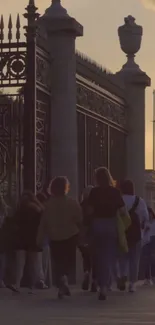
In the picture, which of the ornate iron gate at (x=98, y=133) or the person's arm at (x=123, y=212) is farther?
the ornate iron gate at (x=98, y=133)

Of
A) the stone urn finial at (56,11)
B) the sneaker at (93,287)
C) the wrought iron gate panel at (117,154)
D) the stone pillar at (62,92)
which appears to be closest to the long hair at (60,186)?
the sneaker at (93,287)

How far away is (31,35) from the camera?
19.7 meters

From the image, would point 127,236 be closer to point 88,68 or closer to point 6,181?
point 6,181

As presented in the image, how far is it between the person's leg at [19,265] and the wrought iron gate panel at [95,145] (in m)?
3.75

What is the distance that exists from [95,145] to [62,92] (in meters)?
3.24

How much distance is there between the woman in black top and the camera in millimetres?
17281

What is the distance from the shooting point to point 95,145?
79.5 ft

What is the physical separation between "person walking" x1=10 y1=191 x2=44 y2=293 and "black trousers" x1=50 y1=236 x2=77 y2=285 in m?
1.66

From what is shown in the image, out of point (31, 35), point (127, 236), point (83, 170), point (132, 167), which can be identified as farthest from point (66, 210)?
point (132, 167)

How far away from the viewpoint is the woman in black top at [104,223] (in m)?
17.3

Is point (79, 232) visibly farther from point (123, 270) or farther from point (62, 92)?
point (62, 92)

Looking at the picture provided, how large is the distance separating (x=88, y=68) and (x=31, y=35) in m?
3.36

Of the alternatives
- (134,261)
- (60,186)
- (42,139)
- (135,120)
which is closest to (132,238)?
(134,261)

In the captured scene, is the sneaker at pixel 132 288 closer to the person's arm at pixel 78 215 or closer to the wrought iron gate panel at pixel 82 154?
the person's arm at pixel 78 215
